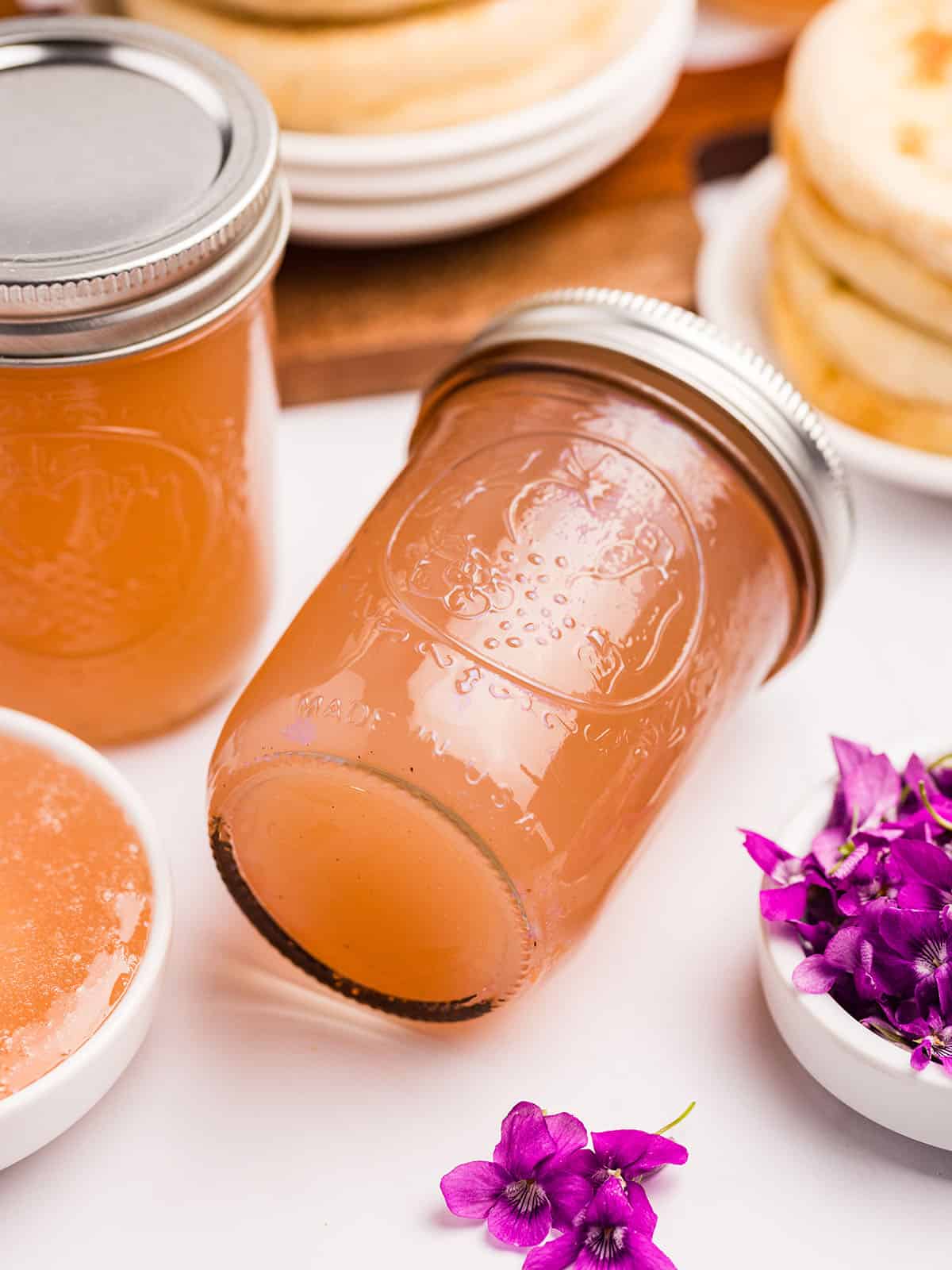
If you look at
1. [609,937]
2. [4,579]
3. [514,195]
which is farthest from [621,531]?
[514,195]

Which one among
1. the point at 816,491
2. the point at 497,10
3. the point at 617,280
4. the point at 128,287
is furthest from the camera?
the point at 617,280

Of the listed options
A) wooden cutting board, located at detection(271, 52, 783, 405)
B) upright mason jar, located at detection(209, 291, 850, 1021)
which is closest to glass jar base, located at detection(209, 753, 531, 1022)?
upright mason jar, located at detection(209, 291, 850, 1021)

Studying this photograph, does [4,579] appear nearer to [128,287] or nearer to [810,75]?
[128,287]

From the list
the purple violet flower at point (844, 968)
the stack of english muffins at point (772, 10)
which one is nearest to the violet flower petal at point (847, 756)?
the purple violet flower at point (844, 968)

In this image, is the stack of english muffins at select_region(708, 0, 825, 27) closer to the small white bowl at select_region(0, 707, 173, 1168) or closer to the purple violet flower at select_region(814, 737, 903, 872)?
the purple violet flower at select_region(814, 737, 903, 872)

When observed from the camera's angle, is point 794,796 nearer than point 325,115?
Yes

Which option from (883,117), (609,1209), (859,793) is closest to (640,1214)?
(609,1209)

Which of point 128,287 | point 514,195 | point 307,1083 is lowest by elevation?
point 307,1083
